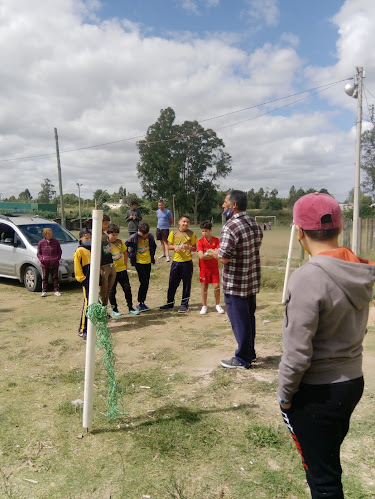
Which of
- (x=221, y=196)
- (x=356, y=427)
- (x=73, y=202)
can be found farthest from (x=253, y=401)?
(x=73, y=202)

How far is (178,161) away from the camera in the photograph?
49.5 m

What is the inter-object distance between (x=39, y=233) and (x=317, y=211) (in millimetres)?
8949

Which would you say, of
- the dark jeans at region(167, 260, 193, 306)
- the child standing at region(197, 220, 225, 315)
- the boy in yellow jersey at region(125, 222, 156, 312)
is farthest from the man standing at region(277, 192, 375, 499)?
the boy in yellow jersey at region(125, 222, 156, 312)

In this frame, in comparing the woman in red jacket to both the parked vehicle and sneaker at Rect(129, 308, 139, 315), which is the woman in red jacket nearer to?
the parked vehicle

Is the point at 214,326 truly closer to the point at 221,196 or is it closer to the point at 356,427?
the point at 356,427

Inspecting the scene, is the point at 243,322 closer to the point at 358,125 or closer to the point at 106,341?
the point at 106,341

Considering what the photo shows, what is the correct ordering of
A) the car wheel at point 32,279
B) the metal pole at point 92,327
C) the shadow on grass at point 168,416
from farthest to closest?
the car wheel at point 32,279, the shadow on grass at point 168,416, the metal pole at point 92,327

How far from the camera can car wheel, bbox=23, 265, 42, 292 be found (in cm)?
876

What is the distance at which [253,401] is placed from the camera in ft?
11.8

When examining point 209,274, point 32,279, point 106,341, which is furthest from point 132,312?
point 106,341

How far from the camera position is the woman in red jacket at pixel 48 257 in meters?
8.31

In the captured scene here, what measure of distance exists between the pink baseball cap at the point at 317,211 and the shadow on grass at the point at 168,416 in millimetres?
2184

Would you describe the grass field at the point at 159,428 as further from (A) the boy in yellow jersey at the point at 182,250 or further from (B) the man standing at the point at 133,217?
(B) the man standing at the point at 133,217

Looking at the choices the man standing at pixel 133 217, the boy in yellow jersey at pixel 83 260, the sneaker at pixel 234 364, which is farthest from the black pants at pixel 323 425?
the man standing at pixel 133 217
